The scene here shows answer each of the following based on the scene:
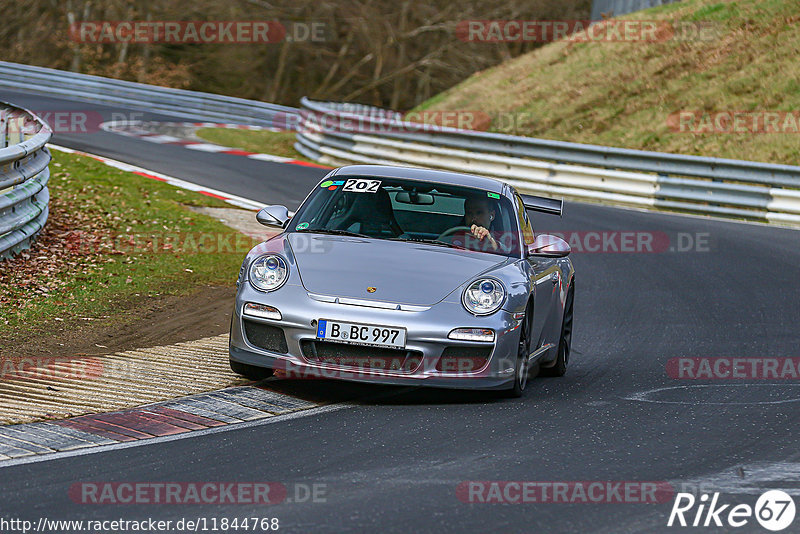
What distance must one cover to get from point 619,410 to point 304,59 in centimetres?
4135

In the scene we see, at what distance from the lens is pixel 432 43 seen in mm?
46000

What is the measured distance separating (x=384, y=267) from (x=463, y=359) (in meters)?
0.75

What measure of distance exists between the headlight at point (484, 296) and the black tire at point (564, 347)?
56.8 inches

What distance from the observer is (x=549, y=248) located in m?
8.05

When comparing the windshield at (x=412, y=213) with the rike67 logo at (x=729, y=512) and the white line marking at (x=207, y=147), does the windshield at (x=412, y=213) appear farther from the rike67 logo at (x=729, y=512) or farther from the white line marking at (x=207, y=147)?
the white line marking at (x=207, y=147)

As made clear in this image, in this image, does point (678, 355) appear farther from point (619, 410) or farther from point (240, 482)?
point (240, 482)

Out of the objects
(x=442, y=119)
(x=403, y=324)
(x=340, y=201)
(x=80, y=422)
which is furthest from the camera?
(x=442, y=119)

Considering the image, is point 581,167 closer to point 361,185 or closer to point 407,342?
point 361,185

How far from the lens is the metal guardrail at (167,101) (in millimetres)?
32094

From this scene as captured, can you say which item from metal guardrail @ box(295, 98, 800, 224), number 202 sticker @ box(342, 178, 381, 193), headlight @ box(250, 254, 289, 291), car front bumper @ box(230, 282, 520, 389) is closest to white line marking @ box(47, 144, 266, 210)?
metal guardrail @ box(295, 98, 800, 224)

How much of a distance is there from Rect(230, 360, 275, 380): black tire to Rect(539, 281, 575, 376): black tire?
86.5 inches

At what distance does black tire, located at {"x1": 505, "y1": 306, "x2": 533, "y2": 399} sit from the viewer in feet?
24.1

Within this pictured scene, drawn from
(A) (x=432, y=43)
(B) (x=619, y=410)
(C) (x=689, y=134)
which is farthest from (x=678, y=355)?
(A) (x=432, y=43)

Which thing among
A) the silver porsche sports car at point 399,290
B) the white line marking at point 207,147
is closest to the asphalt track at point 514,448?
the silver porsche sports car at point 399,290
